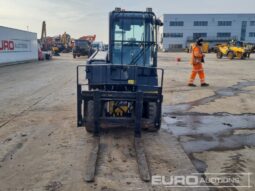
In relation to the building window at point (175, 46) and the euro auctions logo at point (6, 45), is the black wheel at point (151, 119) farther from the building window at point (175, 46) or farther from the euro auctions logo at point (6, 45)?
the building window at point (175, 46)

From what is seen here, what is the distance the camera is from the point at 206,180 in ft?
13.1

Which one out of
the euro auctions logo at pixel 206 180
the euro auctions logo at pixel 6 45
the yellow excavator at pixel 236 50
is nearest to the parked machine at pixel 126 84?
the euro auctions logo at pixel 206 180

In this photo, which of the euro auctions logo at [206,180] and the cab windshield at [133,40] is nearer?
the euro auctions logo at [206,180]

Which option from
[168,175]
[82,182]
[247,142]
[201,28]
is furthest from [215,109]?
[201,28]

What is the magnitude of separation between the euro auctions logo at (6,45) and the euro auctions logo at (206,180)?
2061 centimetres

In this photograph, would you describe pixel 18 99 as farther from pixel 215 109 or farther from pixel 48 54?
pixel 48 54

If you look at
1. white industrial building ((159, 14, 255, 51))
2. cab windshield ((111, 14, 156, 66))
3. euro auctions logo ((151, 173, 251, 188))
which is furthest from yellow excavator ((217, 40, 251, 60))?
white industrial building ((159, 14, 255, 51))

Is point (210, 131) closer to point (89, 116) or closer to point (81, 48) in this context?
point (89, 116)

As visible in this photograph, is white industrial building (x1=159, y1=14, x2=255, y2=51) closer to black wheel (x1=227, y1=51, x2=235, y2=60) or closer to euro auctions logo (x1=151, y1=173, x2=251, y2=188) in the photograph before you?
black wheel (x1=227, y1=51, x2=235, y2=60)

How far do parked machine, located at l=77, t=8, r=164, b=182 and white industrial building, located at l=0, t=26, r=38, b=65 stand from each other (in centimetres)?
1756

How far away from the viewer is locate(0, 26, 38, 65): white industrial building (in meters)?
21.8

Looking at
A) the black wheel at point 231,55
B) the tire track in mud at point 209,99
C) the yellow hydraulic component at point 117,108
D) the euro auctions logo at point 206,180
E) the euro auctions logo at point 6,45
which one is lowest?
the euro auctions logo at point 206,180

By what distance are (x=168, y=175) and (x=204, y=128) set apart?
2727 mm

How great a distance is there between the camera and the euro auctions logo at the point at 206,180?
386cm
